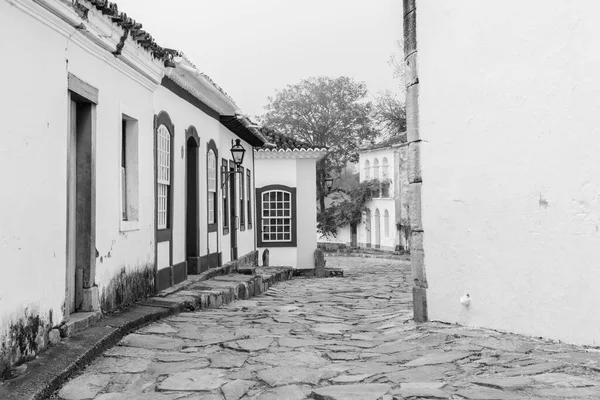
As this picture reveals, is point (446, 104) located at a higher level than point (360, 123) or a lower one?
lower

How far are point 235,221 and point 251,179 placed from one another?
10.8ft

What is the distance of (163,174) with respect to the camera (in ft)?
32.2

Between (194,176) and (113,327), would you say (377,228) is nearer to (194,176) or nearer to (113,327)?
(194,176)

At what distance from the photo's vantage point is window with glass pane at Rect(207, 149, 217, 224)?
1329 cm

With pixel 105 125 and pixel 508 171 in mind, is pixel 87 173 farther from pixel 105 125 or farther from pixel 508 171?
pixel 508 171

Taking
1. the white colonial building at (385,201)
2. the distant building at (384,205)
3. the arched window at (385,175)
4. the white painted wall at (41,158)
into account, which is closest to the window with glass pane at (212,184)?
the white painted wall at (41,158)

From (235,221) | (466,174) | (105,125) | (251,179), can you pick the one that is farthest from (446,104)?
(251,179)

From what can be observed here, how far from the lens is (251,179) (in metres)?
19.3

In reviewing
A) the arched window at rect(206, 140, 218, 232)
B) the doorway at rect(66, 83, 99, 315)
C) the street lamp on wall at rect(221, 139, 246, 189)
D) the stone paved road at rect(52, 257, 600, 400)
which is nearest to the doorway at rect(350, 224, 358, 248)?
the street lamp on wall at rect(221, 139, 246, 189)

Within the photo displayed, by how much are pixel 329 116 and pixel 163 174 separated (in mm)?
35485

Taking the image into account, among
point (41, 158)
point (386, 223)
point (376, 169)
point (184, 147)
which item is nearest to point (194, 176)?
point (184, 147)

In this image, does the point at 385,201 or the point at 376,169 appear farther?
the point at 376,169

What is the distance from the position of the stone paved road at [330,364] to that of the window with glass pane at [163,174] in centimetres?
228

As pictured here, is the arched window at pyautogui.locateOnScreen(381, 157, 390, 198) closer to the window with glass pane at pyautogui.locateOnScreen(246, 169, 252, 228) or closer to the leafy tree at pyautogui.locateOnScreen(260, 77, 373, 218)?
the leafy tree at pyautogui.locateOnScreen(260, 77, 373, 218)
